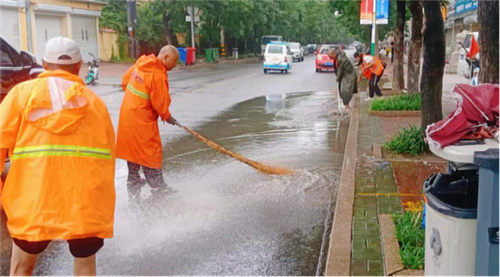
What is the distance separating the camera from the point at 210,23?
1667 inches

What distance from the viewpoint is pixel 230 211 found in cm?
573

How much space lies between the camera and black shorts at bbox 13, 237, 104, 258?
3.04 m

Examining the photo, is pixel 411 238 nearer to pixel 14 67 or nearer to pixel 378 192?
pixel 378 192

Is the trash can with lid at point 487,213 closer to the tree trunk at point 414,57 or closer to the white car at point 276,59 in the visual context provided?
the tree trunk at point 414,57

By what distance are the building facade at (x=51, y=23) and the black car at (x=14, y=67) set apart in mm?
18276

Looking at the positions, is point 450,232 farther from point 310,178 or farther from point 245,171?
point 245,171

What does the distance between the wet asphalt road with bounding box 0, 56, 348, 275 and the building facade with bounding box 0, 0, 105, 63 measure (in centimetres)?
1929

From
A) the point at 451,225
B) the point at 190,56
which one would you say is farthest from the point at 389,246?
the point at 190,56

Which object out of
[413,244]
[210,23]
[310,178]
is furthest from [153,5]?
[413,244]

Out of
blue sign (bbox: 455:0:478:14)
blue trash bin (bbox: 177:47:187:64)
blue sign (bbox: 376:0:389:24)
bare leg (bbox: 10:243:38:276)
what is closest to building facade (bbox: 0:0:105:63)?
blue trash bin (bbox: 177:47:187:64)

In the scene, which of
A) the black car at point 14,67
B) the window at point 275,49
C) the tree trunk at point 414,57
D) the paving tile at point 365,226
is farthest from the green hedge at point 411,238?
the window at point 275,49

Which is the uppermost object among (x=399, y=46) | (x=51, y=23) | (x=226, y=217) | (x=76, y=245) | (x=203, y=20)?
(x=203, y=20)

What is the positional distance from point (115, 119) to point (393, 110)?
5.81 metres

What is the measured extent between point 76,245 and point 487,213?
213 centimetres
